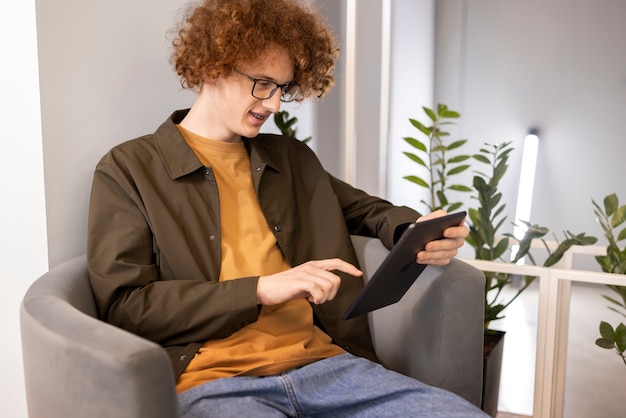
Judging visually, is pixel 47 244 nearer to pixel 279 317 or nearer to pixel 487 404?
pixel 279 317

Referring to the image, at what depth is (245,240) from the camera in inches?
60.2

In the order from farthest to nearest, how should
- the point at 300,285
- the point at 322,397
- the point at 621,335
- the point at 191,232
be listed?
the point at 621,335, the point at 191,232, the point at 322,397, the point at 300,285

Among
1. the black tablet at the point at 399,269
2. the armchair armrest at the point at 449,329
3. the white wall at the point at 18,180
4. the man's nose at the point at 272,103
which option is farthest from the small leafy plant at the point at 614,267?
the white wall at the point at 18,180

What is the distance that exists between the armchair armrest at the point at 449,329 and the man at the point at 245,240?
0.06 meters

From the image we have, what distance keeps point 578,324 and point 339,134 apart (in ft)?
4.04

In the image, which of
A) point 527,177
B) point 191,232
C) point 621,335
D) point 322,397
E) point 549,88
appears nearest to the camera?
point 322,397

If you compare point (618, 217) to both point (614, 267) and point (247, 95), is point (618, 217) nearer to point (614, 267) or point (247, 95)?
point (614, 267)

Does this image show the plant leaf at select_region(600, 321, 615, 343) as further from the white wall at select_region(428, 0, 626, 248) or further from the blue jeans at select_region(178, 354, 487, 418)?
the blue jeans at select_region(178, 354, 487, 418)

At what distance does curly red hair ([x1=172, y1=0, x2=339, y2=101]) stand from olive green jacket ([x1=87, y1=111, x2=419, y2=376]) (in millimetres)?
147

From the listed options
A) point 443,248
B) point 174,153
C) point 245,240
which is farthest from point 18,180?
point 443,248

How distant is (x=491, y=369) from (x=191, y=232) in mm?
1075

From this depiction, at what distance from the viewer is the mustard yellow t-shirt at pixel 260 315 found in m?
1.36

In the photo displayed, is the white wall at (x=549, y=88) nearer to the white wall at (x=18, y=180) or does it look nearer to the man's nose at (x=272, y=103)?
the man's nose at (x=272, y=103)

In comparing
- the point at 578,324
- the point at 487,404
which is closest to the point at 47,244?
the point at 487,404
